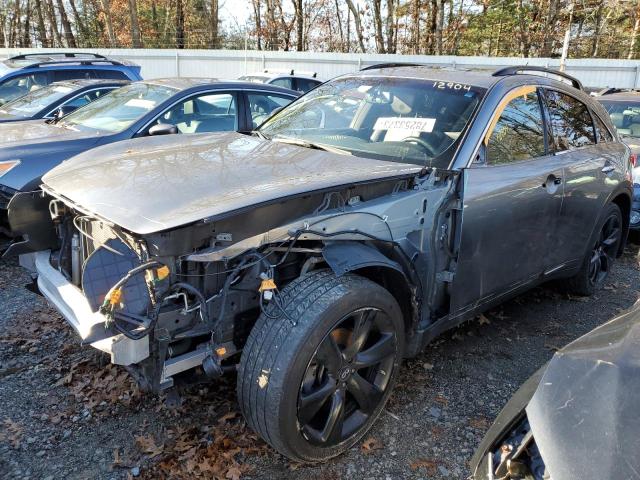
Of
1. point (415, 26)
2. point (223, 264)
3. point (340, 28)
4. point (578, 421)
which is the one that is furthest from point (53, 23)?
point (578, 421)

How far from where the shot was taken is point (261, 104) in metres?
6.45

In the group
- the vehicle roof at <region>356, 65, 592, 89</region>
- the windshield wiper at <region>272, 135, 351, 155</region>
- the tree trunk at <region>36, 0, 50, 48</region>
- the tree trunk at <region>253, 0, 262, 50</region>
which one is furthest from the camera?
the tree trunk at <region>36, 0, 50, 48</region>

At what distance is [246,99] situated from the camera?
6.26 meters

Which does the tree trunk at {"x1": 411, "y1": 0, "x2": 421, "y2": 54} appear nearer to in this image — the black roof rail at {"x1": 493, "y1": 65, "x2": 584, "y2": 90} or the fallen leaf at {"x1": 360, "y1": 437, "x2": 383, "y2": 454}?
the black roof rail at {"x1": 493, "y1": 65, "x2": 584, "y2": 90}

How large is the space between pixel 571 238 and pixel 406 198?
6.15 feet

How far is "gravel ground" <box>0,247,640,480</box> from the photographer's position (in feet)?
8.50

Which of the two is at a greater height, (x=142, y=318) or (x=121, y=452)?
(x=142, y=318)

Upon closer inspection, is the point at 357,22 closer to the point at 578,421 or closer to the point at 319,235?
the point at 319,235

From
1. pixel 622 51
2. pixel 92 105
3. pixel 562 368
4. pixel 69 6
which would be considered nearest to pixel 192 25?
pixel 69 6

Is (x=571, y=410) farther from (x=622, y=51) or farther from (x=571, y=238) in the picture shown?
(x=622, y=51)

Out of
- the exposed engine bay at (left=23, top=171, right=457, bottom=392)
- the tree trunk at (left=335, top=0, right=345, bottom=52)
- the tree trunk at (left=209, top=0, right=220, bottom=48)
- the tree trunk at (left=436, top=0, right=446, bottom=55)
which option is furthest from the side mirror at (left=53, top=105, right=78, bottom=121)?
the tree trunk at (left=209, top=0, right=220, bottom=48)

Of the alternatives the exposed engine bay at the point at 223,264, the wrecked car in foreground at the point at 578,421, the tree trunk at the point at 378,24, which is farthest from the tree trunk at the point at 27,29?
the wrecked car in foreground at the point at 578,421

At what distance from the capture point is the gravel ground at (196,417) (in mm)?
2590

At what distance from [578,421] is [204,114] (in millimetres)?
5223
